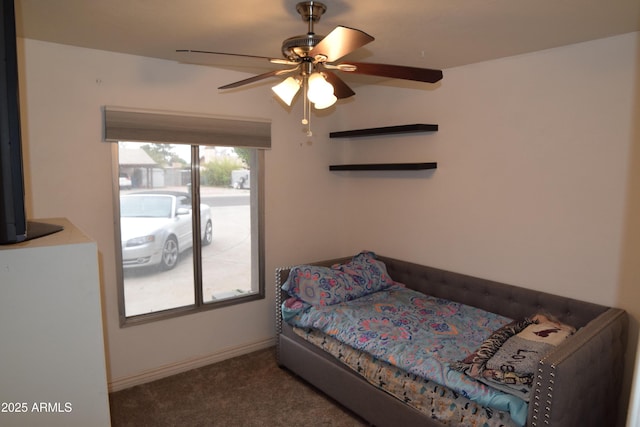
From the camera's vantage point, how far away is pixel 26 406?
0.95 meters

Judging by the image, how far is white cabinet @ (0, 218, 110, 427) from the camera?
0.93 meters

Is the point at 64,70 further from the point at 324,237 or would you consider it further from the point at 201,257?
the point at 324,237

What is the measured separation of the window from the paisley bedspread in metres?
0.74

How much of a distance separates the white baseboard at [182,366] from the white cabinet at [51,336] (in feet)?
7.48

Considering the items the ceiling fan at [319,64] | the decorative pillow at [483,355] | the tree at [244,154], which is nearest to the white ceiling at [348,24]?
the ceiling fan at [319,64]

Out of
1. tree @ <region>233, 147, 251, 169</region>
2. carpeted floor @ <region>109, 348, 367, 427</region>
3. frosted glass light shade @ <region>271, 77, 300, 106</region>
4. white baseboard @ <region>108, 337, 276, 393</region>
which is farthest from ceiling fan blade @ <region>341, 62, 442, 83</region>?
white baseboard @ <region>108, 337, 276, 393</region>

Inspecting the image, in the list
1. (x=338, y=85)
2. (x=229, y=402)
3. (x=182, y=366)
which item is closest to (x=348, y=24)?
(x=338, y=85)

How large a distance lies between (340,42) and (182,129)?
1.93m

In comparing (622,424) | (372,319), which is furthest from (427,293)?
(622,424)

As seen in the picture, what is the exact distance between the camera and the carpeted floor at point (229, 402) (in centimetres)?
263

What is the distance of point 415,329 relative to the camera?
267 cm

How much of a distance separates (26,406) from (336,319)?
2102 millimetres

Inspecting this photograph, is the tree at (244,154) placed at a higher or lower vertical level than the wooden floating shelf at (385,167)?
higher

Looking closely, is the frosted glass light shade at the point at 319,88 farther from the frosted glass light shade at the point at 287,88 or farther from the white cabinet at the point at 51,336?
the white cabinet at the point at 51,336
